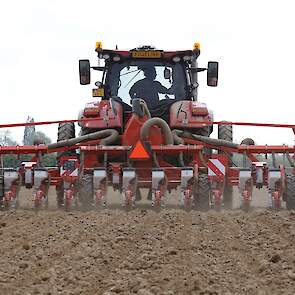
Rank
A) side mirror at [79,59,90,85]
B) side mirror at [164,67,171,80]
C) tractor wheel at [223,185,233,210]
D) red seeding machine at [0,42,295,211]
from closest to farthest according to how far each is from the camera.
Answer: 1. red seeding machine at [0,42,295,211]
2. tractor wheel at [223,185,233,210]
3. side mirror at [79,59,90,85]
4. side mirror at [164,67,171,80]

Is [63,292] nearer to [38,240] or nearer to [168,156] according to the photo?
[38,240]

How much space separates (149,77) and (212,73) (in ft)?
3.12

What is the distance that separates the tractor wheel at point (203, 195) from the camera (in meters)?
7.70

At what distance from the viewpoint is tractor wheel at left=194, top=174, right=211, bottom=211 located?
770 cm

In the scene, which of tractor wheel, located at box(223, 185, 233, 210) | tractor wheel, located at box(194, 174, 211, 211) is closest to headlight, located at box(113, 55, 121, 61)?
tractor wheel, located at box(223, 185, 233, 210)

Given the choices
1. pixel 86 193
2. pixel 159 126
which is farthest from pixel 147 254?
pixel 159 126

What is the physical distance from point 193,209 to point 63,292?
4.46 metres

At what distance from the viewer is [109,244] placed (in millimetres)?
4848

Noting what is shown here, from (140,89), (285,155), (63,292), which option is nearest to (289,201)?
(285,155)

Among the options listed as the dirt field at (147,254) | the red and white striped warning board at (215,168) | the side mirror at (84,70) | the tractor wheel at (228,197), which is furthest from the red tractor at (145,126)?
the dirt field at (147,254)

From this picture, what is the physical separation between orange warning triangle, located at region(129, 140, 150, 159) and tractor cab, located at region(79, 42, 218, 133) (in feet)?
4.41

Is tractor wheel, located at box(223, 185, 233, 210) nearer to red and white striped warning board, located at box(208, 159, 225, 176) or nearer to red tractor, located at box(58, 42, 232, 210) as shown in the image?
red and white striped warning board, located at box(208, 159, 225, 176)

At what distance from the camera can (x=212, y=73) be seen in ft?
31.5

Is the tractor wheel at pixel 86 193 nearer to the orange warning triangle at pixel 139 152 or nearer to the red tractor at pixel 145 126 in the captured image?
the red tractor at pixel 145 126
